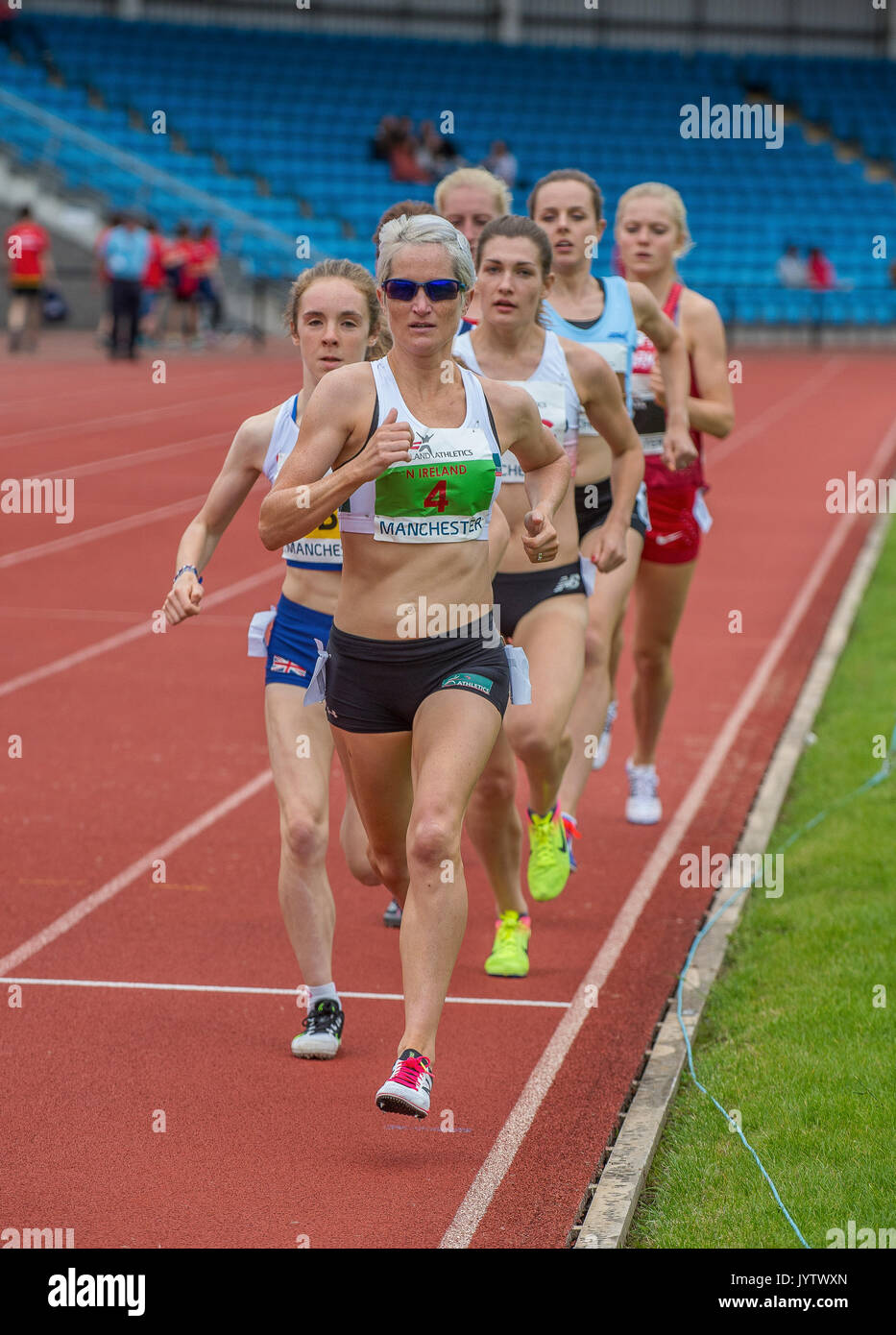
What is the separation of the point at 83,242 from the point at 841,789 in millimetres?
27062

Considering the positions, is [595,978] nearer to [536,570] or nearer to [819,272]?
[536,570]

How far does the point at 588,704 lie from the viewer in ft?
23.1

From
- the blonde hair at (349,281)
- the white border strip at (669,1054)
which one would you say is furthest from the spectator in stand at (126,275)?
the blonde hair at (349,281)

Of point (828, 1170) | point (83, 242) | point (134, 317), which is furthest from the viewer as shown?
point (83, 242)

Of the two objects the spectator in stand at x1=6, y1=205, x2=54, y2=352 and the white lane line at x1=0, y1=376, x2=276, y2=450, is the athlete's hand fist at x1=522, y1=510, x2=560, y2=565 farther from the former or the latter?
the spectator in stand at x1=6, y1=205, x2=54, y2=352

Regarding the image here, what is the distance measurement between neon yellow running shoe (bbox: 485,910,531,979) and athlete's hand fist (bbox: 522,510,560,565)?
1.61 metres

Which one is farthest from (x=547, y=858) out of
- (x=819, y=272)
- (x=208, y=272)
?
(x=819, y=272)

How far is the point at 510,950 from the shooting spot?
6090 millimetres

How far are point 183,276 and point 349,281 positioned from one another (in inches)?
1018

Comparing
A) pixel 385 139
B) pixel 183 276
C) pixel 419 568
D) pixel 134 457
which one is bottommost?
pixel 134 457

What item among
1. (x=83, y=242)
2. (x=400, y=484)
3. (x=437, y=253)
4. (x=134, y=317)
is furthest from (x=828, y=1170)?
(x=83, y=242)
